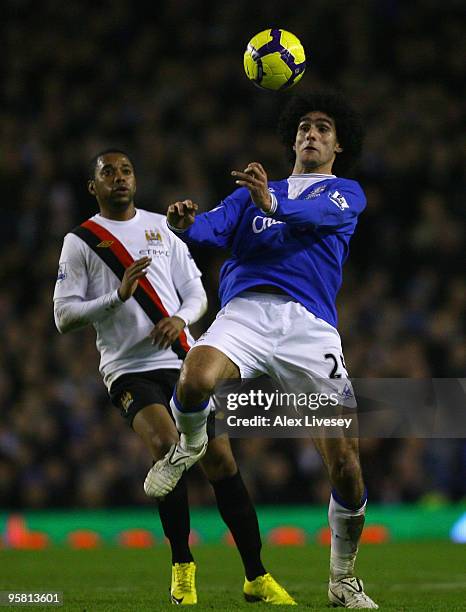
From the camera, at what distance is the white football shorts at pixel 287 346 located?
598 cm

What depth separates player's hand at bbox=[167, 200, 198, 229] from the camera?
232 inches

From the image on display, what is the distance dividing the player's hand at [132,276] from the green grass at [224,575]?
172 cm

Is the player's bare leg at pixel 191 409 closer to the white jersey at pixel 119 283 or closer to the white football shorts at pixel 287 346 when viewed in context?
the white football shorts at pixel 287 346

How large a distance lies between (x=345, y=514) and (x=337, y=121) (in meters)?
2.30

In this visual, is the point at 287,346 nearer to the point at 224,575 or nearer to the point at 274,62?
the point at 274,62

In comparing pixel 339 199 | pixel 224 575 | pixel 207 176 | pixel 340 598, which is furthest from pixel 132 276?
pixel 207 176

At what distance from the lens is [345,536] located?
20.0ft

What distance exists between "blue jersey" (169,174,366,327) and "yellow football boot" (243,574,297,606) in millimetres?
1472

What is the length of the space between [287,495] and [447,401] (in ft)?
6.81

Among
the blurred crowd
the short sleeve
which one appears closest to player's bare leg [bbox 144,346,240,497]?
the short sleeve

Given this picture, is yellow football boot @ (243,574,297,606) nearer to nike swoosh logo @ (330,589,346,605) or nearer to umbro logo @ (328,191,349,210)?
nike swoosh logo @ (330,589,346,605)

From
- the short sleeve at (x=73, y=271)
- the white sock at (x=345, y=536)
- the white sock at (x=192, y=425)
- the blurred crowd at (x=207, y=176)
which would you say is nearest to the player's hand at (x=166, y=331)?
the short sleeve at (x=73, y=271)

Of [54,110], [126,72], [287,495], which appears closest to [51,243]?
[54,110]

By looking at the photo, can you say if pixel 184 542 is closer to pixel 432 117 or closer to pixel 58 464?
pixel 58 464
